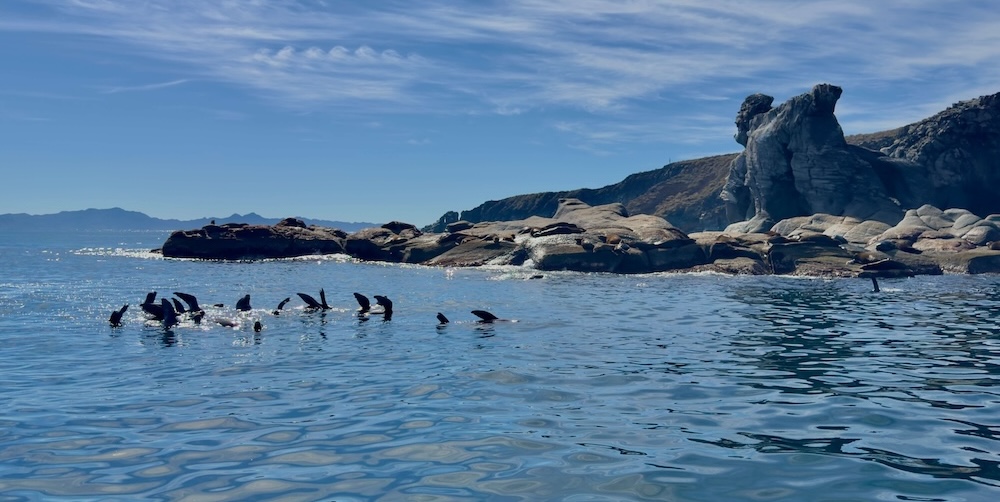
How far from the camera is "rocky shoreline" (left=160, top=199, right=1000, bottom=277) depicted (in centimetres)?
6409

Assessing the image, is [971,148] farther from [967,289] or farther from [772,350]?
[772,350]

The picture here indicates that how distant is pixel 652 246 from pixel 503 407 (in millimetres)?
55214

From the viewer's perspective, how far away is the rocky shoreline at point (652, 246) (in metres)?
64.1

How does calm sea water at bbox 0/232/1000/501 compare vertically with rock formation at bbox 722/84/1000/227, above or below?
below

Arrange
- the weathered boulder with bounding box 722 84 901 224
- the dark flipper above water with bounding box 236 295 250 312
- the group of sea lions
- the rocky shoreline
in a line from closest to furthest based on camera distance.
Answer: the group of sea lions
the dark flipper above water with bounding box 236 295 250 312
the rocky shoreline
the weathered boulder with bounding box 722 84 901 224

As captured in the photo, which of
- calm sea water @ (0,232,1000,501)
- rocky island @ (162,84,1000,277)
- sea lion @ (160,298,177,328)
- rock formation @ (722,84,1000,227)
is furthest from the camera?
rock formation @ (722,84,1000,227)

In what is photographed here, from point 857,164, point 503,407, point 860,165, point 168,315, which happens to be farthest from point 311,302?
point 860,165

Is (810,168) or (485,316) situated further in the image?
(810,168)

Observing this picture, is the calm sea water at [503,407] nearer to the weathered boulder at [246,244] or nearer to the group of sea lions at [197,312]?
the group of sea lions at [197,312]

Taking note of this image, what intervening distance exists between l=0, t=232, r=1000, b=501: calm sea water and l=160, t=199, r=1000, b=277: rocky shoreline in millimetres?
33359

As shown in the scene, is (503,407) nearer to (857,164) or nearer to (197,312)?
(197,312)

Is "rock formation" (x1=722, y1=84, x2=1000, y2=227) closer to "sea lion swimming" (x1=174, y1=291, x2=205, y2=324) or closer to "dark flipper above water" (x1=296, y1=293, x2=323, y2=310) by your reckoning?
"dark flipper above water" (x1=296, y1=293, x2=323, y2=310)

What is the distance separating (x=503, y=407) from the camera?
14.5m

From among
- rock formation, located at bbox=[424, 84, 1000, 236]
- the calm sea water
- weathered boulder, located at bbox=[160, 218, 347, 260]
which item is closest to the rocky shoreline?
weathered boulder, located at bbox=[160, 218, 347, 260]
